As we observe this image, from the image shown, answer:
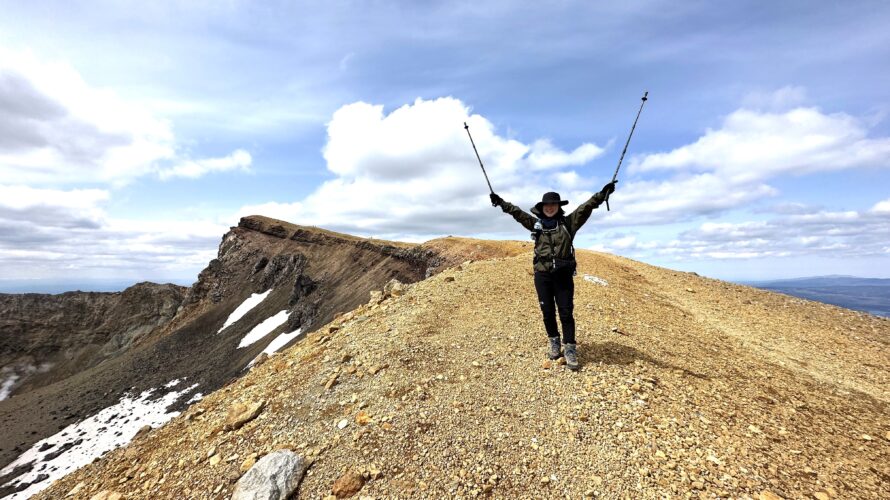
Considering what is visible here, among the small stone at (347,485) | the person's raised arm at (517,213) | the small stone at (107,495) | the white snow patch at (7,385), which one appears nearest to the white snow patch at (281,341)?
the small stone at (107,495)

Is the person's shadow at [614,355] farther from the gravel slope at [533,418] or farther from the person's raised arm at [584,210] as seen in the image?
the person's raised arm at [584,210]

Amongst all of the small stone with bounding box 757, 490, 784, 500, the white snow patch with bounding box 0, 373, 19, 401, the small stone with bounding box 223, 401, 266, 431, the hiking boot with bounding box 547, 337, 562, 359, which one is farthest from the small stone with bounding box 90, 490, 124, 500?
the white snow patch with bounding box 0, 373, 19, 401

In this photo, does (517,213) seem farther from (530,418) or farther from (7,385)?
(7,385)

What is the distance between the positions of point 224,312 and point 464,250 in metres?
56.8

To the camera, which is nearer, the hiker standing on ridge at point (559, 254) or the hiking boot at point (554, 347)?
the hiker standing on ridge at point (559, 254)

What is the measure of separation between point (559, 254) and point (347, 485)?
19.2ft

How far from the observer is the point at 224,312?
72.4 metres

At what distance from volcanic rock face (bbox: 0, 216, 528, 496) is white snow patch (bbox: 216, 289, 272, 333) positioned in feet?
1.14

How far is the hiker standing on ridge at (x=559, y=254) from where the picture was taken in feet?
26.9

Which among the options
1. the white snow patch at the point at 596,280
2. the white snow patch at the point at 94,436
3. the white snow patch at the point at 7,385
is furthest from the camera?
the white snow patch at the point at 7,385

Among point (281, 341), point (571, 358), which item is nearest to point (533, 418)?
point (571, 358)

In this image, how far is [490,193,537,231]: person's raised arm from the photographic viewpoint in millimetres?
8758

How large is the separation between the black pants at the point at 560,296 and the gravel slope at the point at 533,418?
36.3 inches

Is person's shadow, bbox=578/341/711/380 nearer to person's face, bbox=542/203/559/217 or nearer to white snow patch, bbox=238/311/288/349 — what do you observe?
person's face, bbox=542/203/559/217
